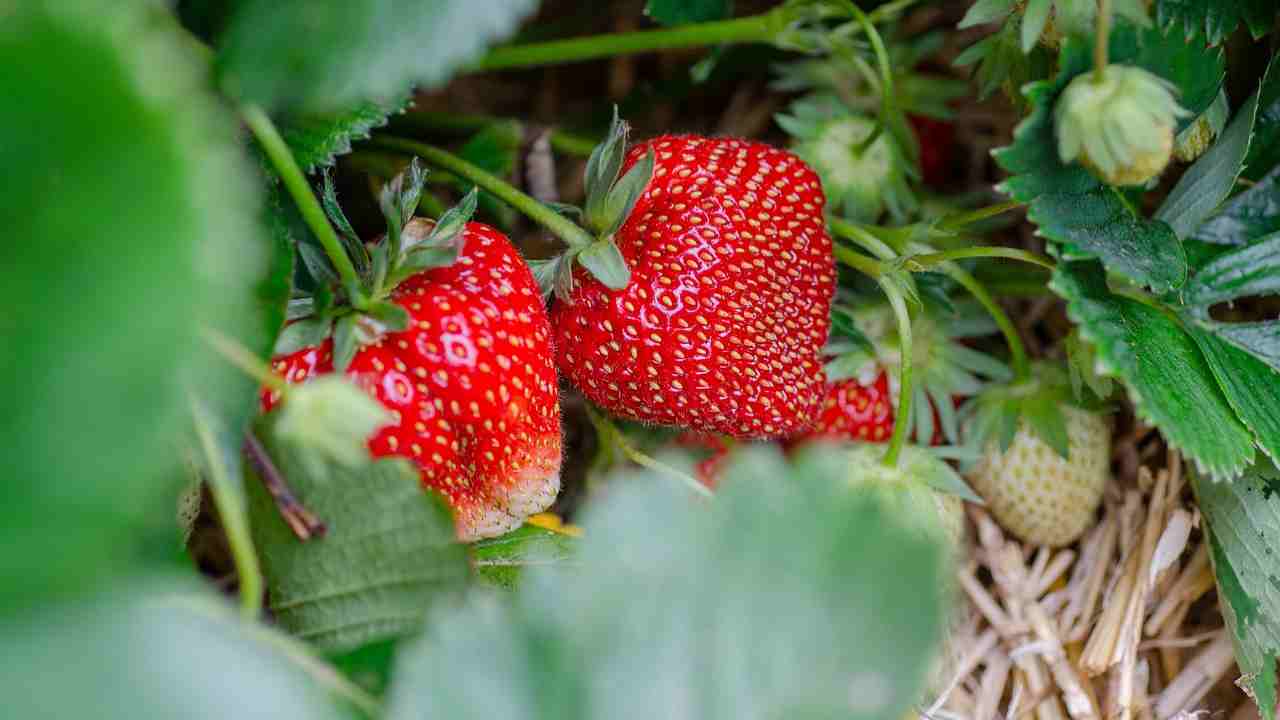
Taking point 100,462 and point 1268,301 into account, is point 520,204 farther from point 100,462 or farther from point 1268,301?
point 1268,301

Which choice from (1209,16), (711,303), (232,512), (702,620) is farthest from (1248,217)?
(232,512)

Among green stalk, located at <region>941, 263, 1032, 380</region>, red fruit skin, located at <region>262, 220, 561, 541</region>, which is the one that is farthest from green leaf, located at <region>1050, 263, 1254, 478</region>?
red fruit skin, located at <region>262, 220, 561, 541</region>

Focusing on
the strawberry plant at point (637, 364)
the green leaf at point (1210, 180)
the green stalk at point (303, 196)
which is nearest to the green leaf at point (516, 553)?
the strawberry plant at point (637, 364)

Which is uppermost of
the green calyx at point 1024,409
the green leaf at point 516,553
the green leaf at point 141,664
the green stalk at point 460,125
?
the green leaf at point 141,664

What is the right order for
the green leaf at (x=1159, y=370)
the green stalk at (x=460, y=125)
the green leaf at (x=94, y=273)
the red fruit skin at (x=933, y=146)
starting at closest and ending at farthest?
the green leaf at (x=94, y=273)
the green leaf at (x=1159, y=370)
the green stalk at (x=460, y=125)
the red fruit skin at (x=933, y=146)

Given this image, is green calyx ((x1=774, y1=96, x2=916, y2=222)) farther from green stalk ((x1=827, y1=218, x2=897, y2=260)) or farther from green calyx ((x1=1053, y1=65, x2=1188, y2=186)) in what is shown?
green calyx ((x1=1053, y1=65, x2=1188, y2=186))

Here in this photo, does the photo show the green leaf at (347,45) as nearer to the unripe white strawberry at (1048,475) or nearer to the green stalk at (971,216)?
the green stalk at (971,216)

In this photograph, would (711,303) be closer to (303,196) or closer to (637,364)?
(637,364)

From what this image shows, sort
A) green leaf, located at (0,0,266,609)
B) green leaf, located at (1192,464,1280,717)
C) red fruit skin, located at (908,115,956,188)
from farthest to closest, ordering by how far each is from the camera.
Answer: red fruit skin, located at (908,115,956,188)
green leaf, located at (1192,464,1280,717)
green leaf, located at (0,0,266,609)
